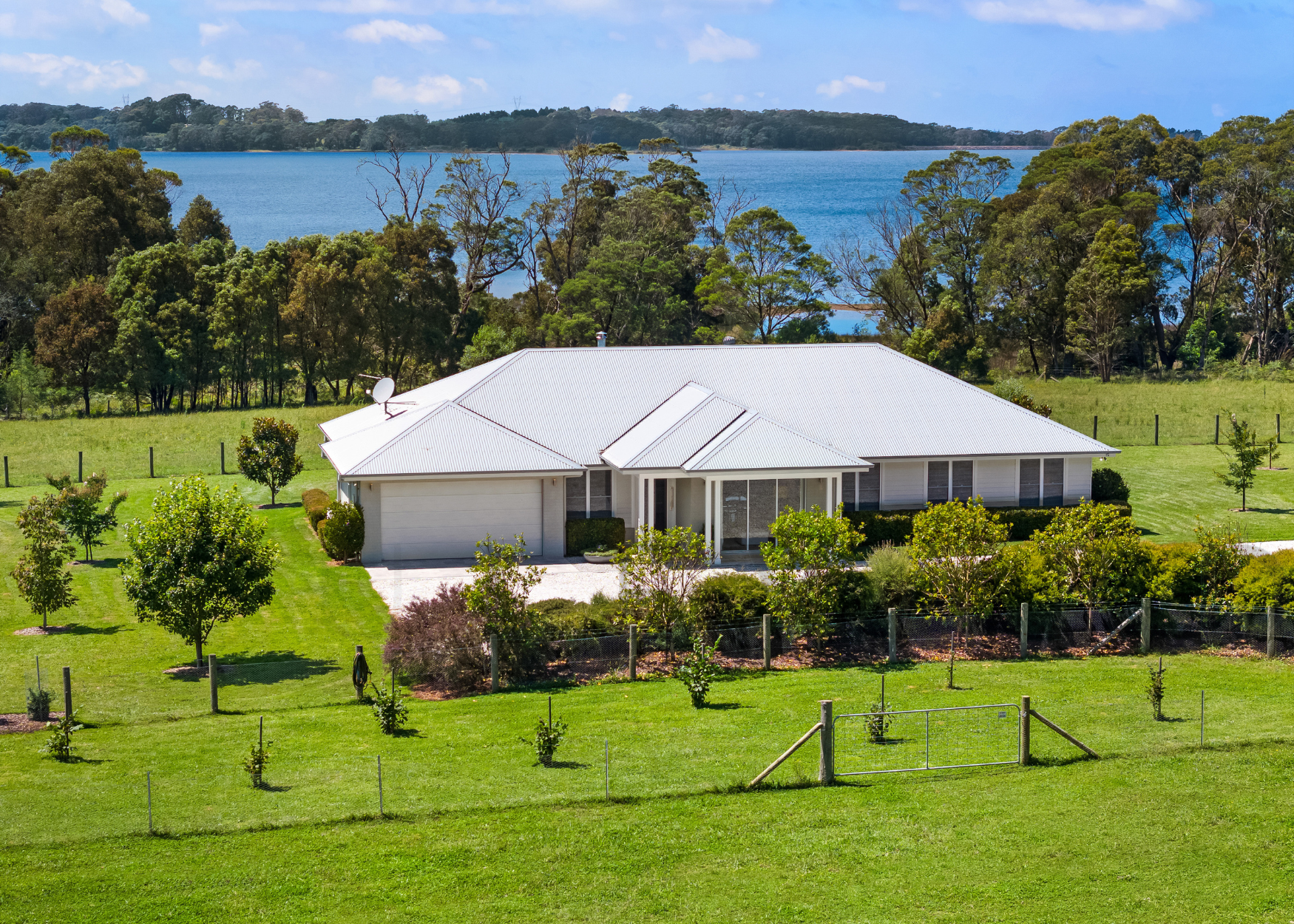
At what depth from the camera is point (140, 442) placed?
53.8 m

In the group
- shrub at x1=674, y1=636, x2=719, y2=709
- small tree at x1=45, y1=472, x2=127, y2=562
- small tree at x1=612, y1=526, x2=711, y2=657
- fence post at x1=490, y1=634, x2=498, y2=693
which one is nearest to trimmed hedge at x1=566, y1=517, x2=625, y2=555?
small tree at x1=612, y1=526, x2=711, y2=657

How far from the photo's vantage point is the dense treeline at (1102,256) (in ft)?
239

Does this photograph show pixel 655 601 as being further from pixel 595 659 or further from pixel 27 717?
pixel 27 717

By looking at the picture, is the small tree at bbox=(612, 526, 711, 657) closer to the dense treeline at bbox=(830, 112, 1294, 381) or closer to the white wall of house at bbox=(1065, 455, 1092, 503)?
the white wall of house at bbox=(1065, 455, 1092, 503)

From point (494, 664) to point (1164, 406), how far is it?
4738 cm

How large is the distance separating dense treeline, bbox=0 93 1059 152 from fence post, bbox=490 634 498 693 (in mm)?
143301

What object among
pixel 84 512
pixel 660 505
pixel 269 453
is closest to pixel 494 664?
pixel 660 505

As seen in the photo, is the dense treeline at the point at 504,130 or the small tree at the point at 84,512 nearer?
the small tree at the point at 84,512

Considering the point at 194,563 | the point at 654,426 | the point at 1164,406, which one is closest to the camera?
the point at 194,563

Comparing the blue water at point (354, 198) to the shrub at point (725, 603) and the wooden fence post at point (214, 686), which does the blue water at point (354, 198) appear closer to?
the shrub at point (725, 603)

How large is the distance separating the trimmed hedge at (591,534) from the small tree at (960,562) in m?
10.2

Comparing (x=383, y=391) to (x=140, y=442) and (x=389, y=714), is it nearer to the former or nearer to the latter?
(x=140, y=442)

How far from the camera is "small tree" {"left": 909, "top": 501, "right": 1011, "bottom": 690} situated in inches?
925

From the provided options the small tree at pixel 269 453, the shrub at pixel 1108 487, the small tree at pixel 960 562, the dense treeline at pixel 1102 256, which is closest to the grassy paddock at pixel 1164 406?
the dense treeline at pixel 1102 256
